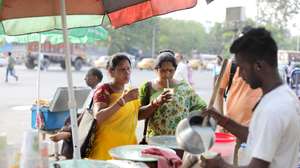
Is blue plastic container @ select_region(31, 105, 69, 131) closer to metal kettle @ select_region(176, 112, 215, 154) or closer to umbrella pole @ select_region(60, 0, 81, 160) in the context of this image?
umbrella pole @ select_region(60, 0, 81, 160)

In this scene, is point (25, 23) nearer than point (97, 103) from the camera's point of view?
No

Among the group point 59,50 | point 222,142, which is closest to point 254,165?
point 222,142

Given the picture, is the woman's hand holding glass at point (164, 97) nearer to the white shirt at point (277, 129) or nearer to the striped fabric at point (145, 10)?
the striped fabric at point (145, 10)

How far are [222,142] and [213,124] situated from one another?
563mm

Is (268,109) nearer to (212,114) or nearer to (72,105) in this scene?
(212,114)

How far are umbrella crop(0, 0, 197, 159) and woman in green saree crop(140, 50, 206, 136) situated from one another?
40 centimetres

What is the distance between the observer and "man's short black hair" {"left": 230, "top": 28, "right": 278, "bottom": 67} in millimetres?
1627

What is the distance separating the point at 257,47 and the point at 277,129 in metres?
0.32

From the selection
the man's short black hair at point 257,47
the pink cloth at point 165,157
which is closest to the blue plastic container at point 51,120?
the pink cloth at point 165,157

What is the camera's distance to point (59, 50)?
25609 millimetres

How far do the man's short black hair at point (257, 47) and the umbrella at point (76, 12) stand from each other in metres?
1.25

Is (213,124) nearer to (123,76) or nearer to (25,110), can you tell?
(123,76)

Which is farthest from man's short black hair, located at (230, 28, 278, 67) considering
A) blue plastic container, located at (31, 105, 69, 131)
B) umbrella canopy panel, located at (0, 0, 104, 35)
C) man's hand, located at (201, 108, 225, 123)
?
blue plastic container, located at (31, 105, 69, 131)

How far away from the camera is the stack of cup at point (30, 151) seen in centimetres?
190
